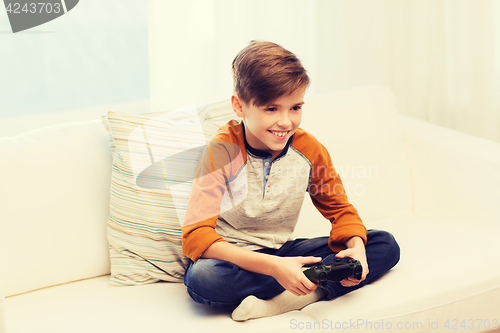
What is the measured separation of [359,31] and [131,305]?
1641 millimetres

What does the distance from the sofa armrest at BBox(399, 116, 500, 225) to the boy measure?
0.46 meters

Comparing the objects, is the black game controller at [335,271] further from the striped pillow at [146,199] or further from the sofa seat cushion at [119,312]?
the striped pillow at [146,199]

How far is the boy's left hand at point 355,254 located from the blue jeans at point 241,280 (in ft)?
0.11

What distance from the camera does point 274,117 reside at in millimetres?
1010

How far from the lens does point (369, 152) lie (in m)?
1.49

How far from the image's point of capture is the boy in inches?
38.0

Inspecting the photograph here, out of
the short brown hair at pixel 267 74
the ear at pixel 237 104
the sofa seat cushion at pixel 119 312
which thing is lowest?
the sofa seat cushion at pixel 119 312

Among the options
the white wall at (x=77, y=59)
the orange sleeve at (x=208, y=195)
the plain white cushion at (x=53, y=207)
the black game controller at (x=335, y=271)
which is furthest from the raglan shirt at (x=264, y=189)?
the white wall at (x=77, y=59)

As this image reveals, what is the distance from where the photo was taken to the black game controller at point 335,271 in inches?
35.9

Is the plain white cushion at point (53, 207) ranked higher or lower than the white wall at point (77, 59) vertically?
lower

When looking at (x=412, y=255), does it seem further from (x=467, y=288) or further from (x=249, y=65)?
(x=249, y=65)

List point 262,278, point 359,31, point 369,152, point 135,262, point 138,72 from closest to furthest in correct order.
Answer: point 262,278
point 135,262
point 369,152
point 138,72
point 359,31

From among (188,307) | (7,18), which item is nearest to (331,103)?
(188,307)

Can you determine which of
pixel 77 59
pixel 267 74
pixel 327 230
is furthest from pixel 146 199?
pixel 77 59
